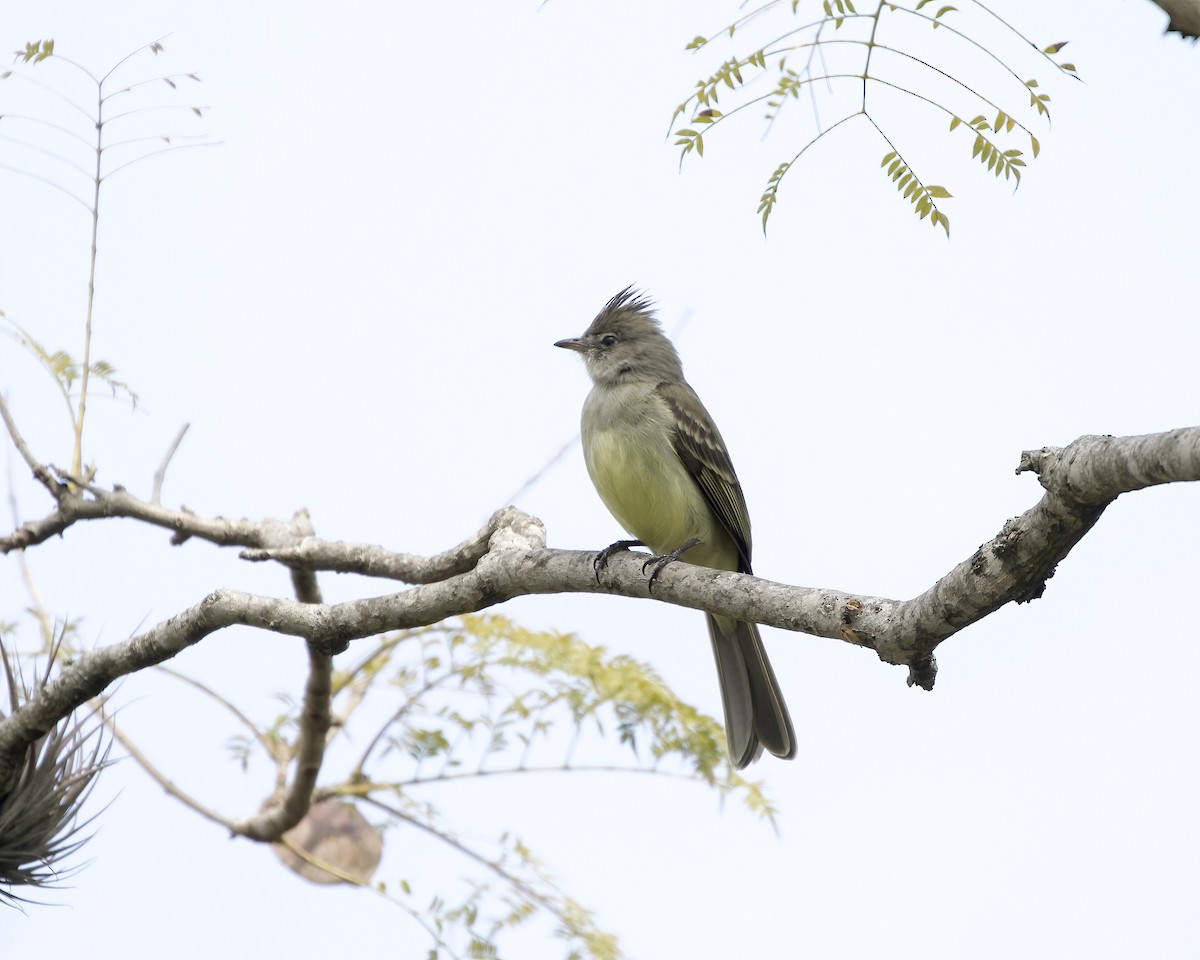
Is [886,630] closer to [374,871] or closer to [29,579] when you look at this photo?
[374,871]

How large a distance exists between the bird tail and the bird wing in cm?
34

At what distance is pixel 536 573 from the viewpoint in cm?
401

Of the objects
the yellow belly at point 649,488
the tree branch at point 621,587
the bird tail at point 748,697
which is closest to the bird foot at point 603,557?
the tree branch at point 621,587

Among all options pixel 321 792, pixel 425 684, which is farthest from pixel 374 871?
pixel 425 684

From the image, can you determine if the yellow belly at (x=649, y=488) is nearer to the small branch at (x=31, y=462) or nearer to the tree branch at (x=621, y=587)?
the tree branch at (x=621, y=587)

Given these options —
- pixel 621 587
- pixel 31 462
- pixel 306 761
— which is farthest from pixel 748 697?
pixel 31 462

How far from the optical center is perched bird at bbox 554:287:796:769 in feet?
16.7

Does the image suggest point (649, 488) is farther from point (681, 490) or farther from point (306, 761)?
point (306, 761)

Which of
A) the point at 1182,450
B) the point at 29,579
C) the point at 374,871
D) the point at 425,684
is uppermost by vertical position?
the point at 29,579

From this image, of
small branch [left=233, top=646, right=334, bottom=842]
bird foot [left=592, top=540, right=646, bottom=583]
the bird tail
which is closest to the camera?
bird foot [left=592, top=540, right=646, bottom=583]

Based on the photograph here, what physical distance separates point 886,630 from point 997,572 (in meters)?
0.37

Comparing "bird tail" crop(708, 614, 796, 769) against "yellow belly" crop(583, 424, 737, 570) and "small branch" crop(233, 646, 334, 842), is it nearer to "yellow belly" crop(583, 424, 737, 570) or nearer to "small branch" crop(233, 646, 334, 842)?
"yellow belly" crop(583, 424, 737, 570)

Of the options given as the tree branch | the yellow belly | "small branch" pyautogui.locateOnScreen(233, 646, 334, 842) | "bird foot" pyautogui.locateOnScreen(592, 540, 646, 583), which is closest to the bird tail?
the yellow belly

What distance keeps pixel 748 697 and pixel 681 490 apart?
104cm
